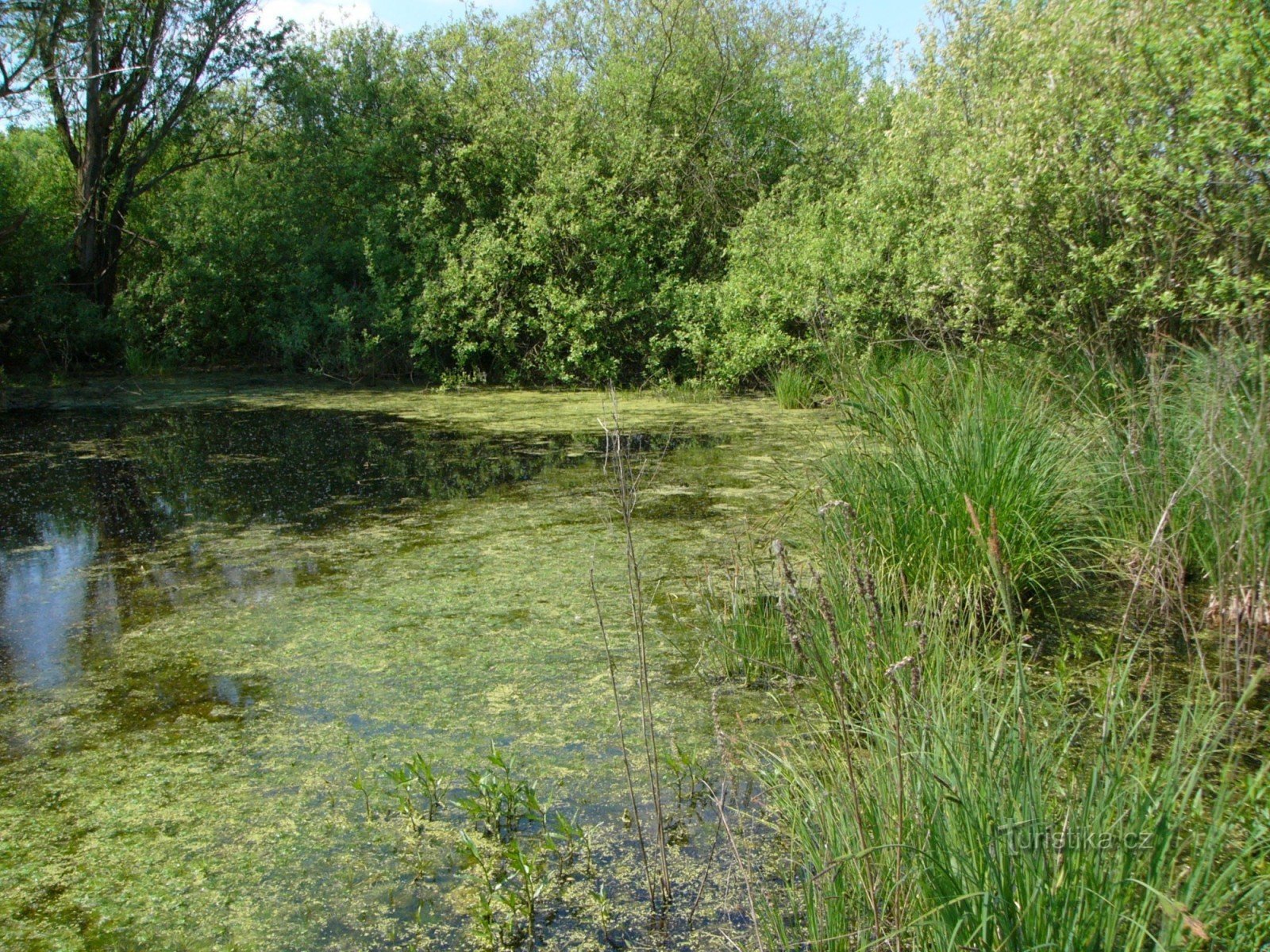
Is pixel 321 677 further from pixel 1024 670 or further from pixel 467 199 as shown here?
pixel 467 199

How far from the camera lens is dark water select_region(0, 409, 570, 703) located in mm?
3963

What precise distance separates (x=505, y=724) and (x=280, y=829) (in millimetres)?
663

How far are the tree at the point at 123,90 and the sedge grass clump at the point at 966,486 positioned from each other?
10.3m

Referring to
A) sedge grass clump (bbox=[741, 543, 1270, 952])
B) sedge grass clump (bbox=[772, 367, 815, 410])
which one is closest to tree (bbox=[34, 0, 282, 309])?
sedge grass clump (bbox=[772, 367, 815, 410])

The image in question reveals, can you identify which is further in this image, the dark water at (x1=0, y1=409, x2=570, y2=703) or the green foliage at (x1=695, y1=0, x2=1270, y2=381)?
the green foliage at (x1=695, y1=0, x2=1270, y2=381)

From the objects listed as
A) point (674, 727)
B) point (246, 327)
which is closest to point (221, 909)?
point (674, 727)

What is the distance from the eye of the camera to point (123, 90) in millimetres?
11461

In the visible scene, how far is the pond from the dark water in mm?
23

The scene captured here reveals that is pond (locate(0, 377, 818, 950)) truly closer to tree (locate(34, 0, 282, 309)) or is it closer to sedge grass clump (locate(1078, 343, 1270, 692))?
sedge grass clump (locate(1078, 343, 1270, 692))

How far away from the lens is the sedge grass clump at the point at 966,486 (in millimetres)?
3229

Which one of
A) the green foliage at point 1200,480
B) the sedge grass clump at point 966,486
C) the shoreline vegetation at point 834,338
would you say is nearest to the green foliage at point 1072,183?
the shoreline vegetation at point 834,338

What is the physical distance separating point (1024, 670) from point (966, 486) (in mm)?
1863

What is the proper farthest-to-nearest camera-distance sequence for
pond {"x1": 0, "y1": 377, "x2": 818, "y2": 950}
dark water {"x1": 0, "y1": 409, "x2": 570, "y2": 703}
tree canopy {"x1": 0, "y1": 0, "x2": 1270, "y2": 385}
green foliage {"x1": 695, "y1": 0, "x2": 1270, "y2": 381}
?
1. tree canopy {"x1": 0, "y1": 0, "x2": 1270, "y2": 385}
2. green foliage {"x1": 695, "y1": 0, "x2": 1270, "y2": 381}
3. dark water {"x1": 0, "y1": 409, "x2": 570, "y2": 703}
4. pond {"x1": 0, "y1": 377, "x2": 818, "y2": 950}

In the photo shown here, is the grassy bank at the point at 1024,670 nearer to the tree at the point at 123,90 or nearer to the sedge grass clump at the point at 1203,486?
the sedge grass clump at the point at 1203,486
